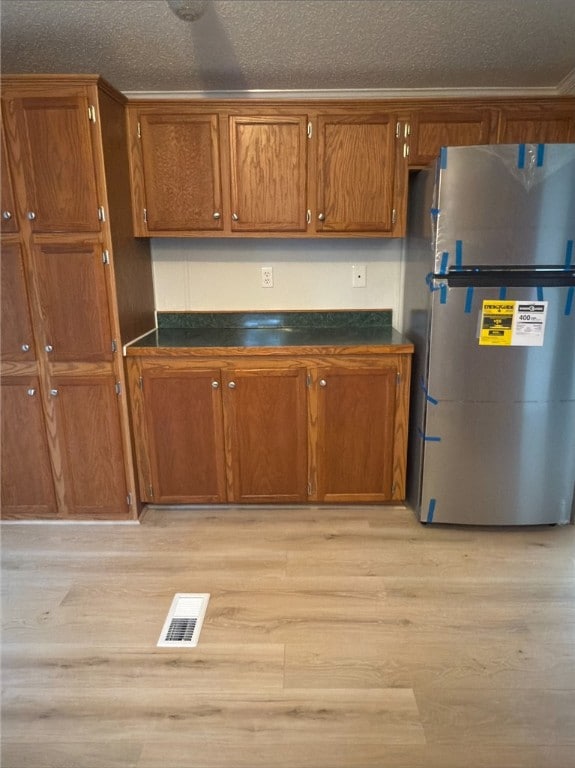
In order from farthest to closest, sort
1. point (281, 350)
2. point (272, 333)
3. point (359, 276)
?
point (359, 276), point (272, 333), point (281, 350)

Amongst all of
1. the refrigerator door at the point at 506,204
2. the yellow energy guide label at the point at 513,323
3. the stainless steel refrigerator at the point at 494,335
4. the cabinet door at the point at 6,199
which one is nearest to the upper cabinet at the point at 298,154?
the stainless steel refrigerator at the point at 494,335

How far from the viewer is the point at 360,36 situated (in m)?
1.95

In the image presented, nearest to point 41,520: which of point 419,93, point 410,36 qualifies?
point 410,36

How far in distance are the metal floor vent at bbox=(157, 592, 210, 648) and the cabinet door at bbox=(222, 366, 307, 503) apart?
27.1 inches

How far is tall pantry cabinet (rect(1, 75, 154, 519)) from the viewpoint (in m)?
2.01

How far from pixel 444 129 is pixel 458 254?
2.64ft

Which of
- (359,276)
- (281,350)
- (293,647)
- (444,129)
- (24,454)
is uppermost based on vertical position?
(444,129)

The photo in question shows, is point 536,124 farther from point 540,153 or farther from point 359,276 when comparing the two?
point 359,276

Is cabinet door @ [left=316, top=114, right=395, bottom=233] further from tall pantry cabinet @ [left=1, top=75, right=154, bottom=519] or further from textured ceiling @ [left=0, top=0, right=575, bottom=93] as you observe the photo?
tall pantry cabinet @ [left=1, top=75, right=154, bottom=519]

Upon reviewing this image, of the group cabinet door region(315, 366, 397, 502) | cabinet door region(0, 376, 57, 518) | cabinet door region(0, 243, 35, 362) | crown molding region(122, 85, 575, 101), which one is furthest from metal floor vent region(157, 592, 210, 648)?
crown molding region(122, 85, 575, 101)

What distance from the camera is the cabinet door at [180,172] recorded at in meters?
2.34

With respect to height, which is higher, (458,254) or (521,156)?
(521,156)

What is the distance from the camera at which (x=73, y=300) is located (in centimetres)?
218

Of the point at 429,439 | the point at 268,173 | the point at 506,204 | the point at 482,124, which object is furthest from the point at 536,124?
the point at 429,439
